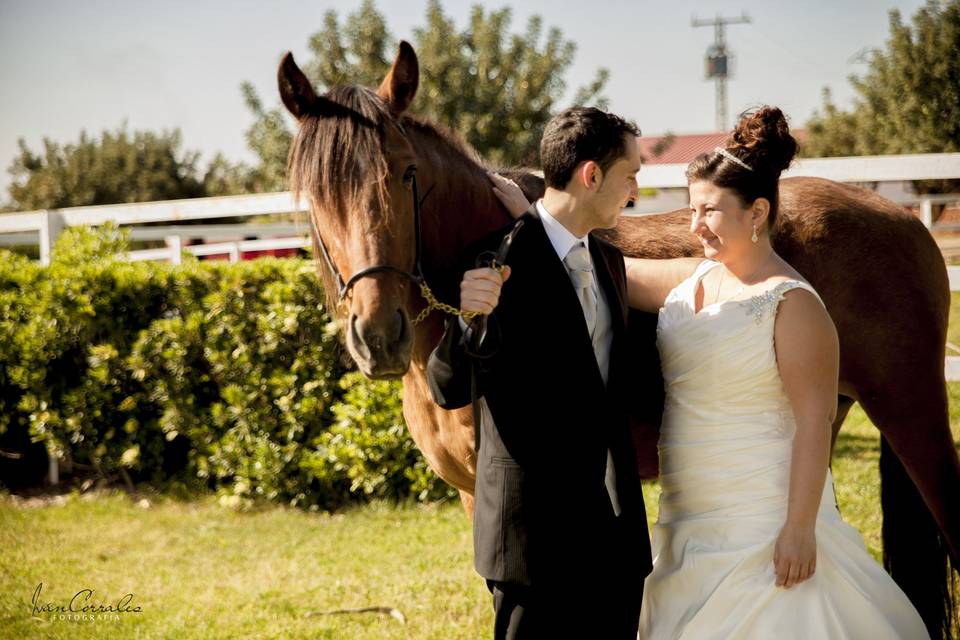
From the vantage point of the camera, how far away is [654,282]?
2.94 meters

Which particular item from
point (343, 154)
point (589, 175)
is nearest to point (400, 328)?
point (343, 154)

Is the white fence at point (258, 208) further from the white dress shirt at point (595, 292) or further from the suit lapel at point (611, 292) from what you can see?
the suit lapel at point (611, 292)

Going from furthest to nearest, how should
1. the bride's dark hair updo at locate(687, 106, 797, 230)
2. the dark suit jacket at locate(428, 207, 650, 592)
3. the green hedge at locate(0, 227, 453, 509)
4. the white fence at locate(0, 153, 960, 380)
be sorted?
the green hedge at locate(0, 227, 453, 509) < the white fence at locate(0, 153, 960, 380) < the bride's dark hair updo at locate(687, 106, 797, 230) < the dark suit jacket at locate(428, 207, 650, 592)

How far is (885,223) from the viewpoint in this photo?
3.42 metres

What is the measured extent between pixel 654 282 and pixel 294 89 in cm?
145

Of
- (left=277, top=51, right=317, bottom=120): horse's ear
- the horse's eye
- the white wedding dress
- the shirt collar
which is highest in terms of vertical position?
(left=277, top=51, right=317, bottom=120): horse's ear

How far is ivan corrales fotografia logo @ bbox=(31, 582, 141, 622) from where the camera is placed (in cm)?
448

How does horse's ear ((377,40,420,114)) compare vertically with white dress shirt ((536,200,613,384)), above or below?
above

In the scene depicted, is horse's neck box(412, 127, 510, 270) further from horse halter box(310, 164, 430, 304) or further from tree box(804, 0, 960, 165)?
tree box(804, 0, 960, 165)

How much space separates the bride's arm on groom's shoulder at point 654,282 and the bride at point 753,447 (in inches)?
10.5

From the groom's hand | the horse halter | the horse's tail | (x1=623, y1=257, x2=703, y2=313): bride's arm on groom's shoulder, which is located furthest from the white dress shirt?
the horse's tail

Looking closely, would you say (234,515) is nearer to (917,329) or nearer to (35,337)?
(35,337)

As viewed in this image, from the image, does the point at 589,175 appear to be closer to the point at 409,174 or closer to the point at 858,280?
the point at 409,174

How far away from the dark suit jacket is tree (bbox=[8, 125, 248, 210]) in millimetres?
30610
